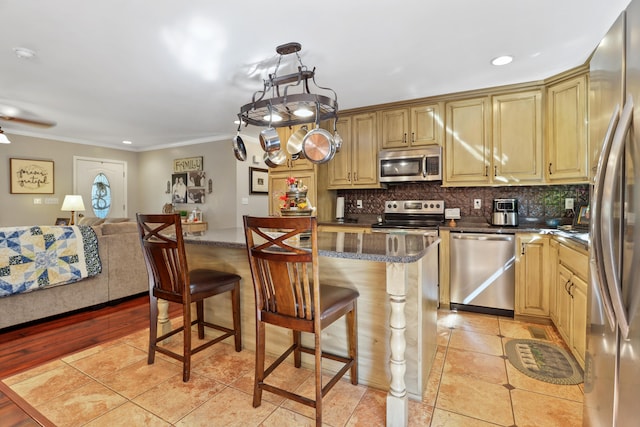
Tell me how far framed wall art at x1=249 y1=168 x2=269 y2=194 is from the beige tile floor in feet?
13.4

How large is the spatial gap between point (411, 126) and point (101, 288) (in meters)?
3.78

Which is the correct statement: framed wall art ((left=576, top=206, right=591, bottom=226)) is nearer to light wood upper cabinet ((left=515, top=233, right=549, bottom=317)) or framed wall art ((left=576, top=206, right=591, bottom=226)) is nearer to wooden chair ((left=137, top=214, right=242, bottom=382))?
light wood upper cabinet ((left=515, top=233, right=549, bottom=317))

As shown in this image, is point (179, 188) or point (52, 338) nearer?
point (52, 338)

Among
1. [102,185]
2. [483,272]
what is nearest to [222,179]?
[102,185]

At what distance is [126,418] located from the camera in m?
1.67

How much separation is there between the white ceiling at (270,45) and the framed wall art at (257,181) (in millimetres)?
2431

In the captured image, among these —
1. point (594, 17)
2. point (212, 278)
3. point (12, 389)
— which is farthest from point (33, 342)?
point (594, 17)

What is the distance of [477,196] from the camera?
3701 mm

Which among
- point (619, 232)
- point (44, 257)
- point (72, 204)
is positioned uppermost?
point (72, 204)

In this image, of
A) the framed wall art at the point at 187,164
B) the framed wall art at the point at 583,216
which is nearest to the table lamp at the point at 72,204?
the framed wall art at the point at 187,164

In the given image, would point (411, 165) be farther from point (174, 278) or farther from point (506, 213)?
point (174, 278)

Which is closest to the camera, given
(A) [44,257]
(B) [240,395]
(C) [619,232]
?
(C) [619,232]

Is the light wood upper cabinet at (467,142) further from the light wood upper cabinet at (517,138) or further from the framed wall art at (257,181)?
the framed wall art at (257,181)

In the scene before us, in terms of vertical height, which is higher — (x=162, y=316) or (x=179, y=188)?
(x=179, y=188)
